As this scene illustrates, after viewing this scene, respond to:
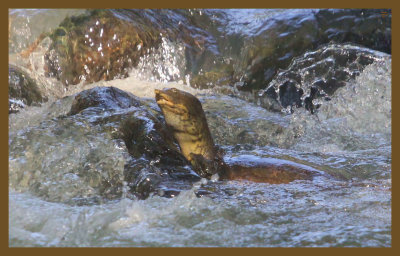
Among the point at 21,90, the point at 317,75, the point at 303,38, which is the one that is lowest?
the point at 21,90

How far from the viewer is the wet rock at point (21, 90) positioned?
721 centimetres

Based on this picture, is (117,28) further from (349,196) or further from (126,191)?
(349,196)

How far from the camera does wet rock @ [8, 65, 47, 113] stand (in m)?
7.21

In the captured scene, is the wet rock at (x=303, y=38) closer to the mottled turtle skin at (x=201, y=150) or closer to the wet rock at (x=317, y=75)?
the wet rock at (x=317, y=75)

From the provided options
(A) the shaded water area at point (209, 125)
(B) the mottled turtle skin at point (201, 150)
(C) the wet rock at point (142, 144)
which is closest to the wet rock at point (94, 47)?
(A) the shaded water area at point (209, 125)

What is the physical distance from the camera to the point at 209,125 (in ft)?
22.5

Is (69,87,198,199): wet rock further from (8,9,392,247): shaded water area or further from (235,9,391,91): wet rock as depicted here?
(235,9,391,91): wet rock

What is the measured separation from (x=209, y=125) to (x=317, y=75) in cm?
231

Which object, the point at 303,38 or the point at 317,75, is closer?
the point at 317,75

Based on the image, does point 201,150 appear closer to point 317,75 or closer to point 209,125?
point 209,125

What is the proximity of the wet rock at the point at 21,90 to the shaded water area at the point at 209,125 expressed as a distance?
2cm

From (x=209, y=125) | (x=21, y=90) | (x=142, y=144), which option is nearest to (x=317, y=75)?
(x=209, y=125)

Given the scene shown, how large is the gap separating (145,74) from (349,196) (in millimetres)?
4875

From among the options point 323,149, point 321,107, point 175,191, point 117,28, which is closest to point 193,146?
point 175,191
